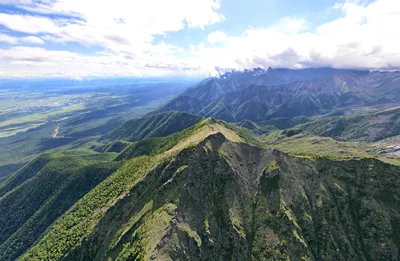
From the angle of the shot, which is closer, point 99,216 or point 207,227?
point 207,227

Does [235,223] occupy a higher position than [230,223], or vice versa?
[230,223]

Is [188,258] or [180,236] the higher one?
[180,236]

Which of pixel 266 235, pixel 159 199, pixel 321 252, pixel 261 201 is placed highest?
pixel 159 199

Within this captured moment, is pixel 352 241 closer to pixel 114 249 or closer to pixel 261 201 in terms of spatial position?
pixel 261 201

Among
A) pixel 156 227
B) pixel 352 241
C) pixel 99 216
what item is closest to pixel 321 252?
pixel 352 241

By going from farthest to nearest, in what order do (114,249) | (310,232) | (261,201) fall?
(261,201) → (310,232) → (114,249)

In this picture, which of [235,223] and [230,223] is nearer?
[230,223]

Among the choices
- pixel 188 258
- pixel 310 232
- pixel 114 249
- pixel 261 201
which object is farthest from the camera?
pixel 261 201

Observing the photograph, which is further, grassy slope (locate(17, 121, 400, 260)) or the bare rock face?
grassy slope (locate(17, 121, 400, 260))

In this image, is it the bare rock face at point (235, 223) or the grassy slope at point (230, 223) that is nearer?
the bare rock face at point (235, 223)

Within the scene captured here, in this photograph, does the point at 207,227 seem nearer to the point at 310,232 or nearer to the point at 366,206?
the point at 310,232
